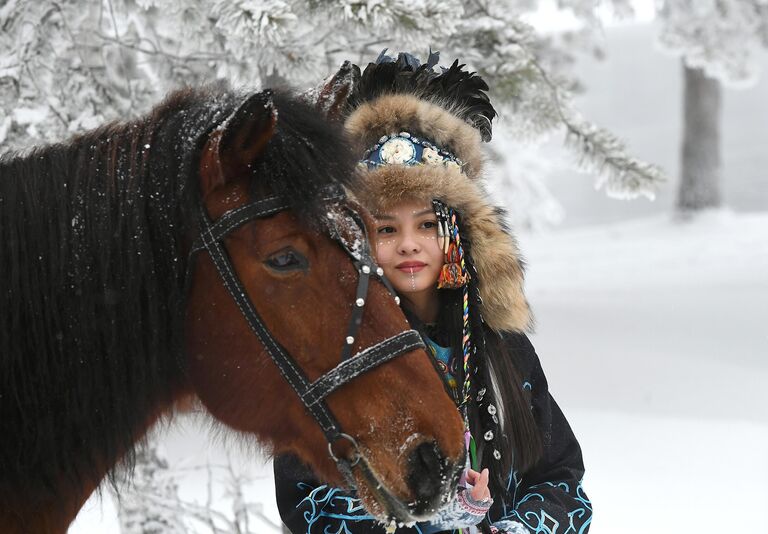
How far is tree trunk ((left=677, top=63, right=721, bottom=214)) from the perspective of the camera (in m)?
17.4

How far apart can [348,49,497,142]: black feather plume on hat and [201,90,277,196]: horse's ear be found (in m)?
0.84

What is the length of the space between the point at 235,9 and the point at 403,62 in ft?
2.20

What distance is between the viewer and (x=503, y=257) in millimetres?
2447

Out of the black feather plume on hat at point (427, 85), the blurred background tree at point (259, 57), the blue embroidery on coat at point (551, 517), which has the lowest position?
the blue embroidery on coat at point (551, 517)

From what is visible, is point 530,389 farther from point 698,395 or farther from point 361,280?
point 698,395

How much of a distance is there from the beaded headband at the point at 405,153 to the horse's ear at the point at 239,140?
0.63 metres

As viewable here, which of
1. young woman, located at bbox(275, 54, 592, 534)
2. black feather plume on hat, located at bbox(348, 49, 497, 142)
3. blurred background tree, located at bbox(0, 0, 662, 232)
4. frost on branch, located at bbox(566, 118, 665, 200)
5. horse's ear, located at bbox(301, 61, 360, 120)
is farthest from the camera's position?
frost on branch, located at bbox(566, 118, 665, 200)

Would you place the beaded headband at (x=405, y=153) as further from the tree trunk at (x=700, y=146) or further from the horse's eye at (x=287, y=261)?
the tree trunk at (x=700, y=146)

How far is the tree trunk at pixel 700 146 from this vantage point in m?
17.4

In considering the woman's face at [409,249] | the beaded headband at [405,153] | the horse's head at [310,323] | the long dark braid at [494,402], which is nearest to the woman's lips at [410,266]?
the woman's face at [409,249]

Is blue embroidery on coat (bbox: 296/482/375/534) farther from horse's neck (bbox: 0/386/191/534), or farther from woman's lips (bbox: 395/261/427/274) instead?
woman's lips (bbox: 395/261/427/274)

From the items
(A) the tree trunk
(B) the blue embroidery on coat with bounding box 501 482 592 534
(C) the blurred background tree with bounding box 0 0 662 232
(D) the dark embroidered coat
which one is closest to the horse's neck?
(D) the dark embroidered coat

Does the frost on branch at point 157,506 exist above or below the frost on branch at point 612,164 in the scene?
below

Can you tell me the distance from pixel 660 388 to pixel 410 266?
6.35 m
